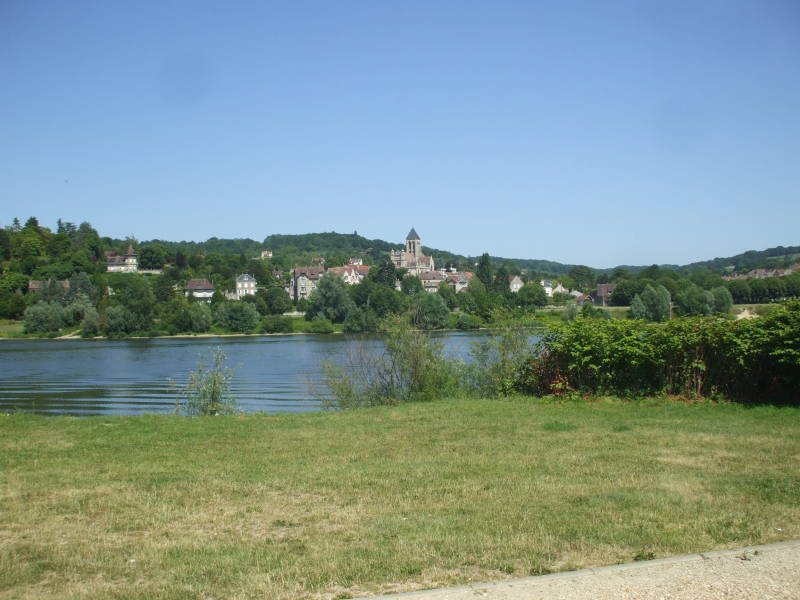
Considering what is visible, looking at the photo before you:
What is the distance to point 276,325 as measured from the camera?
8681cm

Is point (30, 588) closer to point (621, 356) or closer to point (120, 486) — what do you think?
point (120, 486)

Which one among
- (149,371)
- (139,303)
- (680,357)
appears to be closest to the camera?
(680,357)

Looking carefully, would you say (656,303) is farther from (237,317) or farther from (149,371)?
(237,317)

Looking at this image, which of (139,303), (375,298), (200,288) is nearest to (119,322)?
(139,303)

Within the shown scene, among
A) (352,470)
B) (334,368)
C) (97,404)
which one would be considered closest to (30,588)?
(352,470)

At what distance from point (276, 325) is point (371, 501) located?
267 ft

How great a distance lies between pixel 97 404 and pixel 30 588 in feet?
100

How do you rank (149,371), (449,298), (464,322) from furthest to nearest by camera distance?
(449,298)
(464,322)
(149,371)

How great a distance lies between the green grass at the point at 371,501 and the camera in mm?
5234

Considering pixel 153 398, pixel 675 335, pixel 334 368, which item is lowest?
pixel 153 398

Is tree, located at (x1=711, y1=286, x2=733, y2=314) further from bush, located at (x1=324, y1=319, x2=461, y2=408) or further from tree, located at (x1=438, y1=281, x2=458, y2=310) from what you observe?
bush, located at (x1=324, y1=319, x2=461, y2=408)

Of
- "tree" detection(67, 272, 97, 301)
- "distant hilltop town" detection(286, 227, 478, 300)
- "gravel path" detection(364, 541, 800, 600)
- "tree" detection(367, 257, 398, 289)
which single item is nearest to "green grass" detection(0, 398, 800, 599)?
"gravel path" detection(364, 541, 800, 600)

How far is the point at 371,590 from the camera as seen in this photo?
16.0 ft

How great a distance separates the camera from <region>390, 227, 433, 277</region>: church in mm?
186875
